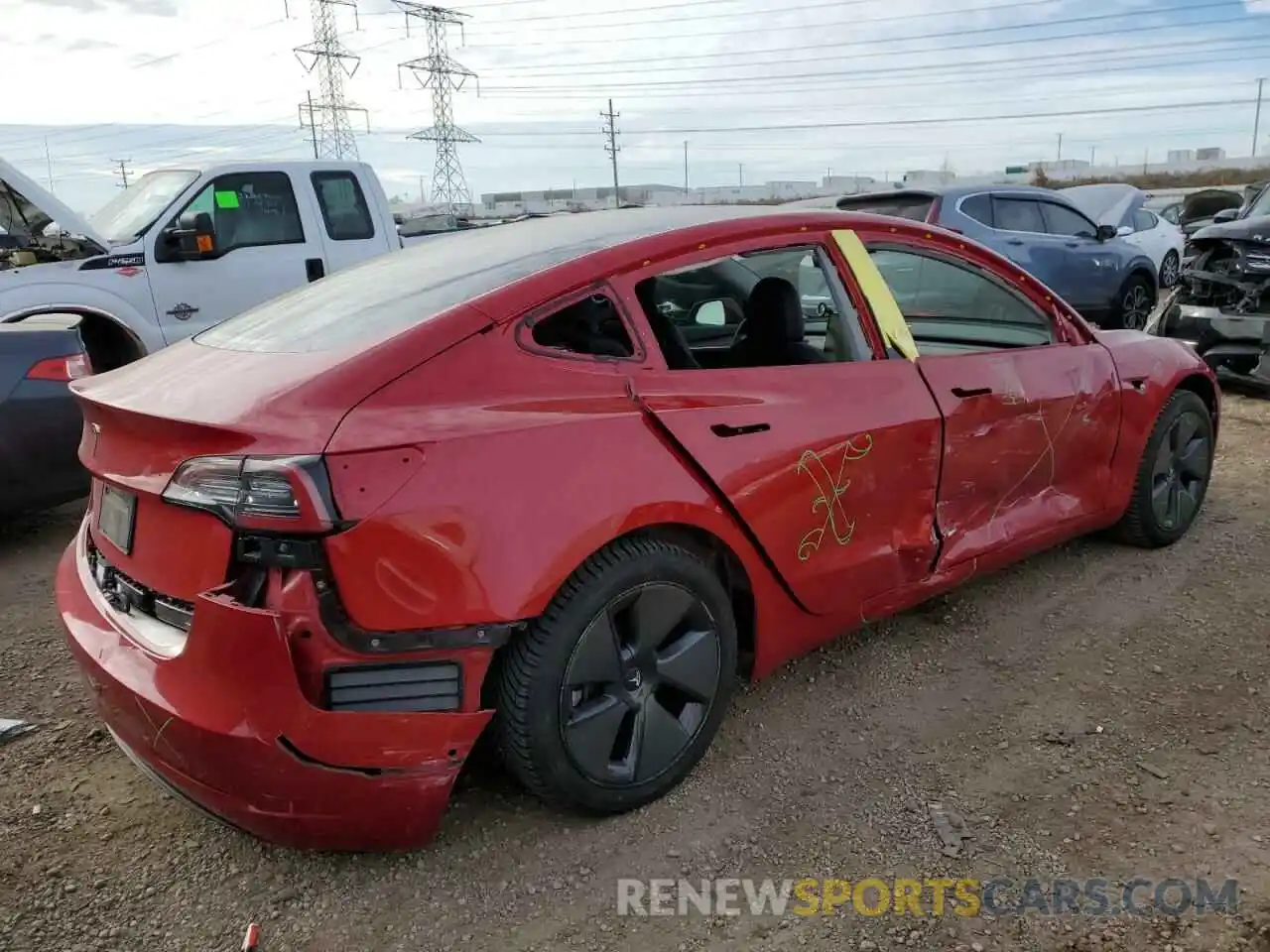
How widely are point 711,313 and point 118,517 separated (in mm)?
2162

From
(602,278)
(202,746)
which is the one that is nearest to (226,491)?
(202,746)

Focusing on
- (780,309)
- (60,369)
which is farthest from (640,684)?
(60,369)

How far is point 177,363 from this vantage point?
2686 millimetres

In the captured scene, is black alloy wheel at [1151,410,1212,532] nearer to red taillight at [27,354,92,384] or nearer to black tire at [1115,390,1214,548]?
black tire at [1115,390,1214,548]

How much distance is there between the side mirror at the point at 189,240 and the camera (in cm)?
706

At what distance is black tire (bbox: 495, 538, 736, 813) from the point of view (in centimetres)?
232

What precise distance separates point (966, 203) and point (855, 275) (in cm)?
669

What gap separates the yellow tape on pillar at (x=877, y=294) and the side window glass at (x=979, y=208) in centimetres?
647

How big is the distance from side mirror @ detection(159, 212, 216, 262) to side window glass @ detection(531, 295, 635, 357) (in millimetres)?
5573

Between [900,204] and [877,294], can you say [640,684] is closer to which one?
[877,294]

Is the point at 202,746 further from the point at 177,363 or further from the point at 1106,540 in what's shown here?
the point at 1106,540

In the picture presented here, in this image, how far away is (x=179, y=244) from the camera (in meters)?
7.07

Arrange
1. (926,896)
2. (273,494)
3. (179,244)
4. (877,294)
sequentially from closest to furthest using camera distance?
(273,494), (926,896), (877,294), (179,244)

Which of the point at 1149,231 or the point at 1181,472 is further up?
the point at 1149,231
